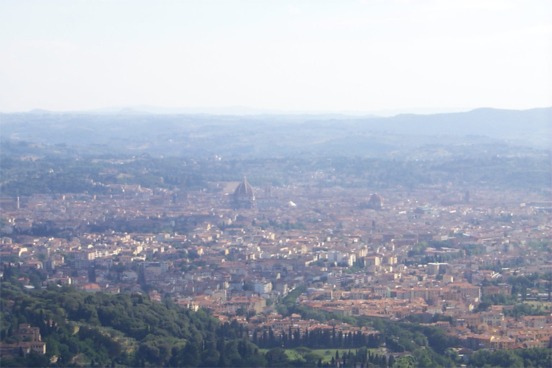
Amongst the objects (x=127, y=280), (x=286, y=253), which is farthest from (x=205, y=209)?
(x=127, y=280)

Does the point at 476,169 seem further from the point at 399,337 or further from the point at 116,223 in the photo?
the point at 399,337

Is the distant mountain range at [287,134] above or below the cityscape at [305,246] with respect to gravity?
below

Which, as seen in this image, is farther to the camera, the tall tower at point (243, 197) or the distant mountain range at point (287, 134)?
the distant mountain range at point (287, 134)

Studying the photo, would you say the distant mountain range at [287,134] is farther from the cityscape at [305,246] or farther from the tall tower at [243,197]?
the tall tower at [243,197]

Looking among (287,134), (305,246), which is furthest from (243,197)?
(287,134)

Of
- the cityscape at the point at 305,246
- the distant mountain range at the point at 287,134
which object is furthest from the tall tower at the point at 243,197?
the distant mountain range at the point at 287,134

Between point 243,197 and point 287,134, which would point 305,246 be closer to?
point 243,197

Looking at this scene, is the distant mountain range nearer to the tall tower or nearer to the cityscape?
the cityscape

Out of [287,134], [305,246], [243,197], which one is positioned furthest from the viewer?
[287,134]
